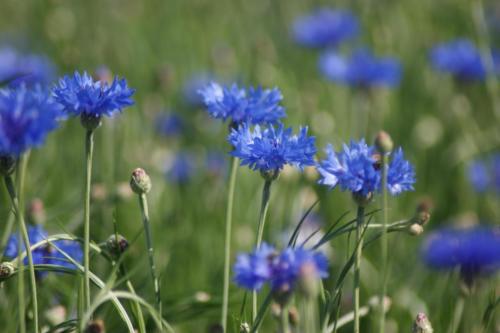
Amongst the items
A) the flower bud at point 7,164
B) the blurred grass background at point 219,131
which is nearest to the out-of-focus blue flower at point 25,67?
the blurred grass background at point 219,131

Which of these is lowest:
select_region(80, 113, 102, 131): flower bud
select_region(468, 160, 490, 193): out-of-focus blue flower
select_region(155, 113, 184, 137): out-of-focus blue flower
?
select_region(80, 113, 102, 131): flower bud

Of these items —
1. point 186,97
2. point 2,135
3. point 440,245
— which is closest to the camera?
point 2,135

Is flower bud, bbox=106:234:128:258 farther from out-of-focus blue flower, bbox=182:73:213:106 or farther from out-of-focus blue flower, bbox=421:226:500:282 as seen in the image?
out-of-focus blue flower, bbox=182:73:213:106

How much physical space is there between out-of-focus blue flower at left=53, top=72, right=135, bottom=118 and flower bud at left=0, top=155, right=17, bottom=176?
0.38ft

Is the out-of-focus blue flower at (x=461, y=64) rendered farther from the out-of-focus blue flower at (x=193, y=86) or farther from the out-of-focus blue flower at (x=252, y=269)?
the out-of-focus blue flower at (x=252, y=269)

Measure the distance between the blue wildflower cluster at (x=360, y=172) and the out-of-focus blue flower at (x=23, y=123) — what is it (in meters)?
0.38

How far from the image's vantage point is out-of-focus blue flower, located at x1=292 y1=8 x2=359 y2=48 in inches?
113

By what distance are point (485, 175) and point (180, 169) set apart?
3.15 feet

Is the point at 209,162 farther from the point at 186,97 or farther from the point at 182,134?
the point at 186,97

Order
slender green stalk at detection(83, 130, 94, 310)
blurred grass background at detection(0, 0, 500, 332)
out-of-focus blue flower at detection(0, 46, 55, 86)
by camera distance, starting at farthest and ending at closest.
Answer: out-of-focus blue flower at detection(0, 46, 55, 86)
blurred grass background at detection(0, 0, 500, 332)
slender green stalk at detection(83, 130, 94, 310)

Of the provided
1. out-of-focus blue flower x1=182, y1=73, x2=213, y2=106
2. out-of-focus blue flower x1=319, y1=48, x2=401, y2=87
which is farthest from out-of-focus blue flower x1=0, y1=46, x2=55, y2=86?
out-of-focus blue flower x1=319, y1=48, x2=401, y2=87

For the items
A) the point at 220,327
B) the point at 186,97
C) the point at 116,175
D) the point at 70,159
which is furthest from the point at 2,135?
the point at 186,97

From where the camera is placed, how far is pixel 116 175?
2.08m

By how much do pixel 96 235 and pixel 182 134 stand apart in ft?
3.27
